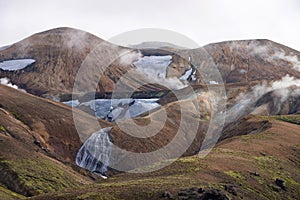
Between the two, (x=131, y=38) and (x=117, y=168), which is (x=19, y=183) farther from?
(x=117, y=168)

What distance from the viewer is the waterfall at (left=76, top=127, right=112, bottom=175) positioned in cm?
13062

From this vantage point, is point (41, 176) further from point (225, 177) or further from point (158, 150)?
point (158, 150)

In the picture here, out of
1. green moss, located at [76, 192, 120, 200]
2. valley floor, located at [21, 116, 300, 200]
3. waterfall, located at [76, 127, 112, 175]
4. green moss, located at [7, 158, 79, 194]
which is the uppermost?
green moss, located at [76, 192, 120, 200]

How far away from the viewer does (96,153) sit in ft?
440

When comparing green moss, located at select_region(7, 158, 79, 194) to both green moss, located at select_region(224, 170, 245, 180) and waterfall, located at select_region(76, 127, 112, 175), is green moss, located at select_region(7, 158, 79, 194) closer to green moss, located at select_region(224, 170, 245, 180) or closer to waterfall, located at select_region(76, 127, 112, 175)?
waterfall, located at select_region(76, 127, 112, 175)

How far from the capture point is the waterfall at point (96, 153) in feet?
429

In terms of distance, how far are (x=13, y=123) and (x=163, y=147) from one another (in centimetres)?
4087

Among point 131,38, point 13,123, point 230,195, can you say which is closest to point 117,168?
point 13,123

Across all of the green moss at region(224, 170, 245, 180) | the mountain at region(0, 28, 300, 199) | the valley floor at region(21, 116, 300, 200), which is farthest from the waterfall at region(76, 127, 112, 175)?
the green moss at region(224, 170, 245, 180)

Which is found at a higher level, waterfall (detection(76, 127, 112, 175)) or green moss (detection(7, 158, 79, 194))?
green moss (detection(7, 158, 79, 194))

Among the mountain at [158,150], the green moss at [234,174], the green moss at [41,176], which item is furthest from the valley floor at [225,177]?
the green moss at [41,176]

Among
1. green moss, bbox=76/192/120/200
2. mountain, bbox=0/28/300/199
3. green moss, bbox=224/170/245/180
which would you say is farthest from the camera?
green moss, bbox=224/170/245/180

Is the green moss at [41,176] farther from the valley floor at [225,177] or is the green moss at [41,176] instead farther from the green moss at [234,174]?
the green moss at [234,174]

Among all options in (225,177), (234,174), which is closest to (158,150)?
(234,174)
